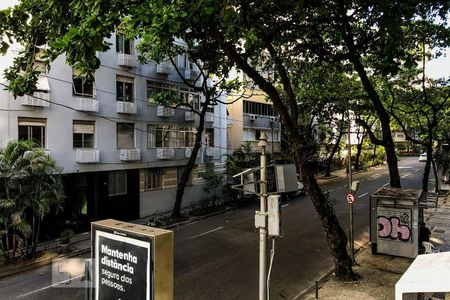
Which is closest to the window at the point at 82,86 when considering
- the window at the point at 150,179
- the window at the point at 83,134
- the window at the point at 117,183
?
the window at the point at 83,134

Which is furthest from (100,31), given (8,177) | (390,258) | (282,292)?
(390,258)

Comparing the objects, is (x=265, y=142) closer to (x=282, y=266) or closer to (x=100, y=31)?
(x=100, y=31)

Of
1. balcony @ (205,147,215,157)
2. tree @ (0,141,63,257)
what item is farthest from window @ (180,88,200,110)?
tree @ (0,141,63,257)

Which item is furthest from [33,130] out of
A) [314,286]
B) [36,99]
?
[314,286]

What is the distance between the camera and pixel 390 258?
572 inches

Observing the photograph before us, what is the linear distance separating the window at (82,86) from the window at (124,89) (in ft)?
6.22

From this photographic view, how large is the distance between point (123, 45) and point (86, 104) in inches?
191

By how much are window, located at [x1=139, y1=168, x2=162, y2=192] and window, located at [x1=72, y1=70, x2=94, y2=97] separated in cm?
605

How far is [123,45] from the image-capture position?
75.0 ft

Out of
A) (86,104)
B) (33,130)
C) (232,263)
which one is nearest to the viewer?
(232,263)

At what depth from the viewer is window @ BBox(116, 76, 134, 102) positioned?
2255 centimetres

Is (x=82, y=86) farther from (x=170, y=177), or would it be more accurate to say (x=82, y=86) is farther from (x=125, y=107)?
(x=170, y=177)

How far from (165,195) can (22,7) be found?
1802 centimetres

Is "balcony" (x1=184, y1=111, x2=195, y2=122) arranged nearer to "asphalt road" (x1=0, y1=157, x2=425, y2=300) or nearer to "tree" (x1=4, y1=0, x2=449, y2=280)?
"asphalt road" (x1=0, y1=157, x2=425, y2=300)
